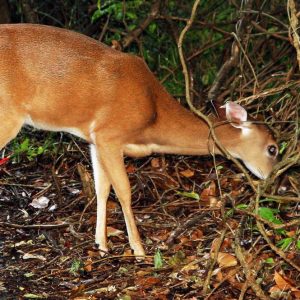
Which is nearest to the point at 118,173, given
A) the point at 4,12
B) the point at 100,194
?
the point at 100,194

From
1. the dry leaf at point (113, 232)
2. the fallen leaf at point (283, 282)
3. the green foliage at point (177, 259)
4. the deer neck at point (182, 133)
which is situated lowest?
the dry leaf at point (113, 232)

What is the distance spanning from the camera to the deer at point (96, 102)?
6.30m

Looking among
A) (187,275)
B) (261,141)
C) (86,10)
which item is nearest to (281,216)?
(261,141)

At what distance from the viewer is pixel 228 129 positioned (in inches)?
264

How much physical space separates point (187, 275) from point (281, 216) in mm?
1120

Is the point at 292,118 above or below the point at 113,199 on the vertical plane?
above

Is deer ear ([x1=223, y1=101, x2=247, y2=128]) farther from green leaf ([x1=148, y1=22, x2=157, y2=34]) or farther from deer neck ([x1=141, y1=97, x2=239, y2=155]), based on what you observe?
green leaf ([x1=148, y1=22, x2=157, y2=34])

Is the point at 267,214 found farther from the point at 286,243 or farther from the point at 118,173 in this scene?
the point at 118,173

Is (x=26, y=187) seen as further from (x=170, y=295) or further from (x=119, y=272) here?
(x=170, y=295)

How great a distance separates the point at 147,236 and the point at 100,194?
1.56ft

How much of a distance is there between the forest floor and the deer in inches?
12.4

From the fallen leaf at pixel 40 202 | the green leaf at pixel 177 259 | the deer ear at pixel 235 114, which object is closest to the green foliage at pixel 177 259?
the green leaf at pixel 177 259

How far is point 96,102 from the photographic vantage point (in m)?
6.40

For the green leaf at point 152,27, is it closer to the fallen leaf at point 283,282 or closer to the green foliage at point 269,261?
the green foliage at point 269,261
